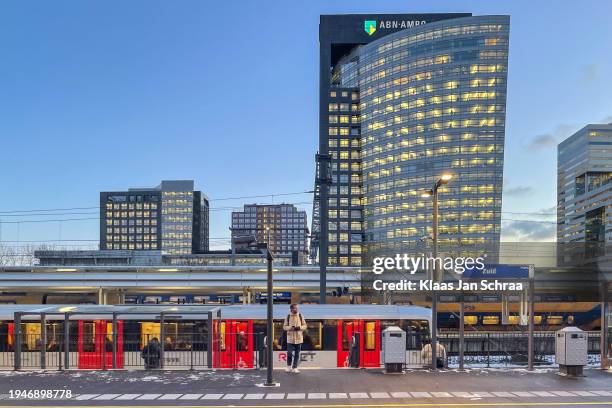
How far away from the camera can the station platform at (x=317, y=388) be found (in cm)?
1139

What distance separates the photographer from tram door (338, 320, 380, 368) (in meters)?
19.0

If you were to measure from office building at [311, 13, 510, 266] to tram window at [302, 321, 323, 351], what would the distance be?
383ft

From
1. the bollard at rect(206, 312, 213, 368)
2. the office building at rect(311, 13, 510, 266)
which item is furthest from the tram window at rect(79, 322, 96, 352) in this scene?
the office building at rect(311, 13, 510, 266)

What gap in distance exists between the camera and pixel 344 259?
15800 cm

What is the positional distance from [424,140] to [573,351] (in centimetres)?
13768

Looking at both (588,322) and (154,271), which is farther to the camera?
(154,271)

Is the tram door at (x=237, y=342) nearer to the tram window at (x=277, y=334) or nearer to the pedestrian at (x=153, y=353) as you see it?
the tram window at (x=277, y=334)

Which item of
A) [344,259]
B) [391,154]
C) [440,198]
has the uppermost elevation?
[391,154]

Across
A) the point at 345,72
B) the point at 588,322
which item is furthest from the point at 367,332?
the point at 345,72

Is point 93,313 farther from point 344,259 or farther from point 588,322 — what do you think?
point 344,259

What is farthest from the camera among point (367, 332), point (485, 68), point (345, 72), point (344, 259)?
point (345, 72)

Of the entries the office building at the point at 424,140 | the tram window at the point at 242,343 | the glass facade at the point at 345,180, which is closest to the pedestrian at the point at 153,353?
the tram window at the point at 242,343

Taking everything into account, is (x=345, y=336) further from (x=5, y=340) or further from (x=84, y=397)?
(x=5, y=340)

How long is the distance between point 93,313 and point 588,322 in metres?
48.5
